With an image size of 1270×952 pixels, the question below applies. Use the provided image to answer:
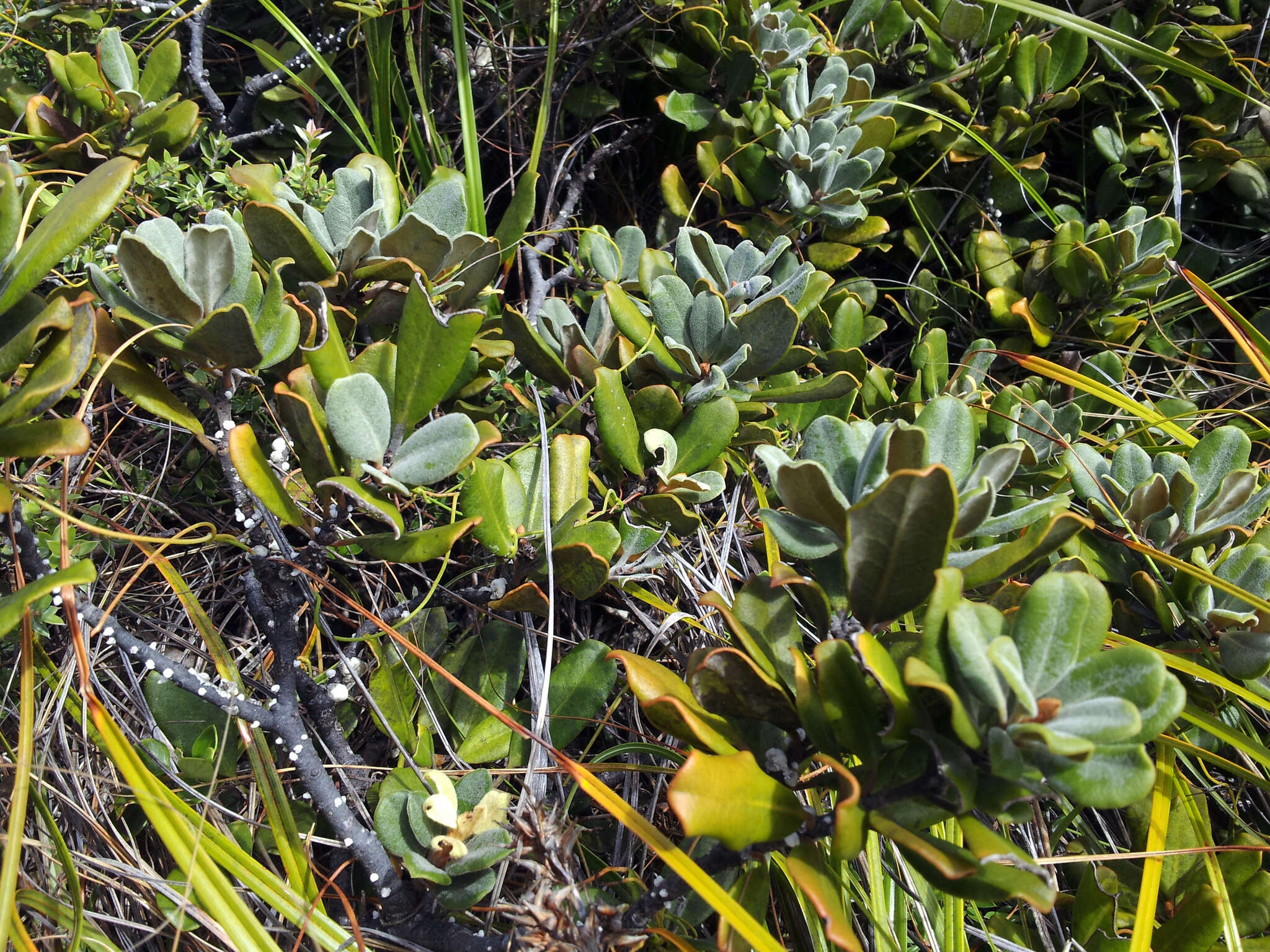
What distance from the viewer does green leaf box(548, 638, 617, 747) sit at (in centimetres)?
117

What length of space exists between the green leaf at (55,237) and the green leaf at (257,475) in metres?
0.25

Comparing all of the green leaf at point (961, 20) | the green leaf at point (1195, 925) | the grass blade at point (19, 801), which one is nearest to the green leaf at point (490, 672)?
the grass blade at point (19, 801)

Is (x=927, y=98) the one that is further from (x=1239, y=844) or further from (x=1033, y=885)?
(x=1033, y=885)

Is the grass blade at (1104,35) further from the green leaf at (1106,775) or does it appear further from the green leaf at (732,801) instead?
the green leaf at (732,801)

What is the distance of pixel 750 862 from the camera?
97cm

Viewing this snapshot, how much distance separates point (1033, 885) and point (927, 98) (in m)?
2.10

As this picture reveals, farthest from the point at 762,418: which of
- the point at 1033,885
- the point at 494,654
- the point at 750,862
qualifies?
the point at 1033,885

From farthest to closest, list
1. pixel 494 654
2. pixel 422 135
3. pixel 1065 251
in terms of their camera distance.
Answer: pixel 422 135
pixel 1065 251
pixel 494 654

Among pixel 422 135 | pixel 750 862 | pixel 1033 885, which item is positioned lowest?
pixel 750 862

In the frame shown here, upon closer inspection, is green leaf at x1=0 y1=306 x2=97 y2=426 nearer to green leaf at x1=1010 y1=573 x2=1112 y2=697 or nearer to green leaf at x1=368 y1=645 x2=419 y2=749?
green leaf at x1=368 y1=645 x2=419 y2=749

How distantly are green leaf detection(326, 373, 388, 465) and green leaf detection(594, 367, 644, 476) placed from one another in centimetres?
35

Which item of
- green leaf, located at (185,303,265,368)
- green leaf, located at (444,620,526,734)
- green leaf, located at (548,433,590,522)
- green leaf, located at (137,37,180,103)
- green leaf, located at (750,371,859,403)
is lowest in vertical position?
green leaf, located at (444,620,526,734)

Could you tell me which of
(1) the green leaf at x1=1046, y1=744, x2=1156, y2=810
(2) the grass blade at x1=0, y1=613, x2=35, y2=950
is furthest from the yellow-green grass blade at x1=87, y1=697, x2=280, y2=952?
(1) the green leaf at x1=1046, y1=744, x2=1156, y2=810

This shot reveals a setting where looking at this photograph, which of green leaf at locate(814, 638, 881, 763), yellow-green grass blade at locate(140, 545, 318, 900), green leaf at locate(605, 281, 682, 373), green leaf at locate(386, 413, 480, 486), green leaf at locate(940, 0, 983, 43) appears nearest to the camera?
green leaf at locate(814, 638, 881, 763)
